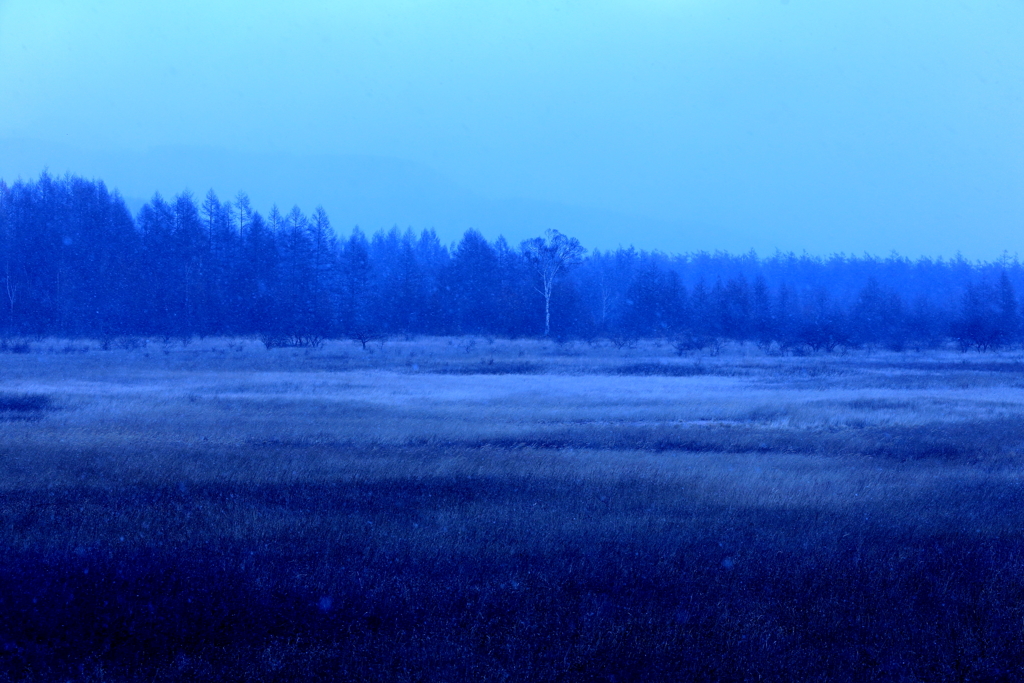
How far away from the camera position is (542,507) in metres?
12.0

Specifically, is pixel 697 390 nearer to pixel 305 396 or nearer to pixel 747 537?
pixel 305 396

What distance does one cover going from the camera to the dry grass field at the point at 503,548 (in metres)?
6.86

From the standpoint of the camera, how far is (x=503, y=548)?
962cm

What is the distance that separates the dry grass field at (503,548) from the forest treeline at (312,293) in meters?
44.7

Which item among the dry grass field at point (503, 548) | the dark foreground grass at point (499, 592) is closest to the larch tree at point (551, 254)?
the dry grass field at point (503, 548)

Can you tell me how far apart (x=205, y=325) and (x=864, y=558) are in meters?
73.6

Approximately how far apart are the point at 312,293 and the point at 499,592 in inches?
2997

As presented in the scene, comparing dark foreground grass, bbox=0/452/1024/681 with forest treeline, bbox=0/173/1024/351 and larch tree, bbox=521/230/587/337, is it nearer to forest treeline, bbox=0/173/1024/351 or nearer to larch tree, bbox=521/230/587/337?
forest treeline, bbox=0/173/1024/351

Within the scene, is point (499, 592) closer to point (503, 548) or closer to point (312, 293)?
point (503, 548)

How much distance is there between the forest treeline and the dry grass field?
44733mm

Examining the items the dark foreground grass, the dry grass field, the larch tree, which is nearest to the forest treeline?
the larch tree

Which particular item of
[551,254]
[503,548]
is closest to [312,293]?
[551,254]

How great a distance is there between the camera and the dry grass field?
6.86m

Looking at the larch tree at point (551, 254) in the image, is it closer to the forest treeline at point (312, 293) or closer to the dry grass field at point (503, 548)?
the forest treeline at point (312, 293)
